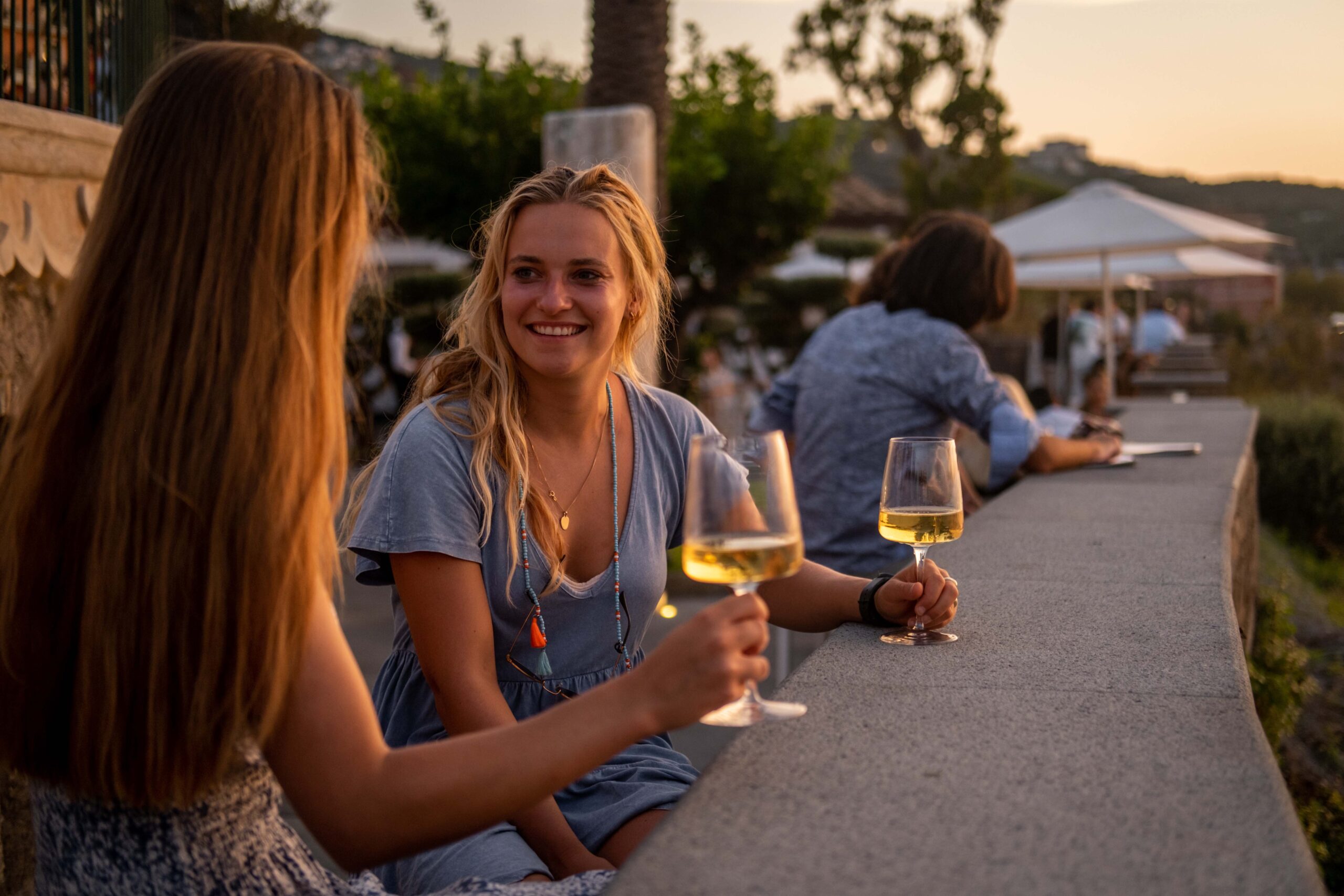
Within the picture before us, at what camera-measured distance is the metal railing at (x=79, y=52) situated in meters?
3.42

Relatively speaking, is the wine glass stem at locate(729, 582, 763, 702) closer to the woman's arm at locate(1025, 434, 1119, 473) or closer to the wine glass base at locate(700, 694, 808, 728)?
the wine glass base at locate(700, 694, 808, 728)

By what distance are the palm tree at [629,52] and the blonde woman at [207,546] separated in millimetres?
7677

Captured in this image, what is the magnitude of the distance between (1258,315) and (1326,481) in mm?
10262

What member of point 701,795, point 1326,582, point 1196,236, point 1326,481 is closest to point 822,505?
point 701,795

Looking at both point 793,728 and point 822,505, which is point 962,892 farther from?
point 822,505

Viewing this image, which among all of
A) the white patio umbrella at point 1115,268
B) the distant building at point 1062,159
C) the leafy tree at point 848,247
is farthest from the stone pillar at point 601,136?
the distant building at point 1062,159

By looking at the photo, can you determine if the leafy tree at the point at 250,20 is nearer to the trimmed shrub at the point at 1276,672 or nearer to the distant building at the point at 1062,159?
the trimmed shrub at the point at 1276,672

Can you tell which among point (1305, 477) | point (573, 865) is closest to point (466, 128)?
point (1305, 477)

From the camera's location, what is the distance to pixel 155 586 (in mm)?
1295

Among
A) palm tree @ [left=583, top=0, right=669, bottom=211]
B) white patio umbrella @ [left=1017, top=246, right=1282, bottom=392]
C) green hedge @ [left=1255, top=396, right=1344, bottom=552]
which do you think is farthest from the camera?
white patio umbrella @ [left=1017, top=246, right=1282, bottom=392]

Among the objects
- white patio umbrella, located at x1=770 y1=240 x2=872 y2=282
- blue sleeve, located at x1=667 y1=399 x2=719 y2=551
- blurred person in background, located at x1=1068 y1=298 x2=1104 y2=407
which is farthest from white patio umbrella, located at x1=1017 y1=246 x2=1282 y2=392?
blue sleeve, located at x1=667 y1=399 x2=719 y2=551

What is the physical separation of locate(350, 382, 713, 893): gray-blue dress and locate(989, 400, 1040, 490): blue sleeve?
2.34 meters

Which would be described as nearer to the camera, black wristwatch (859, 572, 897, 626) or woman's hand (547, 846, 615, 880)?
woman's hand (547, 846, 615, 880)

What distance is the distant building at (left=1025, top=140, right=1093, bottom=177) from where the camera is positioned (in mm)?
86688
